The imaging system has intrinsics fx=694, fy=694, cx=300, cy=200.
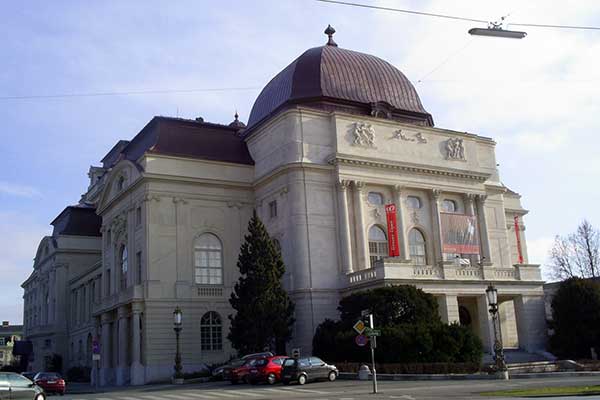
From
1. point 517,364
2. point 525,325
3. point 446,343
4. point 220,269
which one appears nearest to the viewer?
point 446,343

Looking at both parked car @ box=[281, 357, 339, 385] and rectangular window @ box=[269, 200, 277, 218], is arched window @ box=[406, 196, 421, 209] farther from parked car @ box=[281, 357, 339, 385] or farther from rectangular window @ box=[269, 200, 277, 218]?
parked car @ box=[281, 357, 339, 385]

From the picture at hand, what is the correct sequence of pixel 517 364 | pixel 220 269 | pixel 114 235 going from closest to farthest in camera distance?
pixel 517 364 → pixel 220 269 → pixel 114 235

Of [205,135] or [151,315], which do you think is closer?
[151,315]

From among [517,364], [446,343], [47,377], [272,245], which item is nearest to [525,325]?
[517,364]

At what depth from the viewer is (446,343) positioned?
3803 cm

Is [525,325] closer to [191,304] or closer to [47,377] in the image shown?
[191,304]

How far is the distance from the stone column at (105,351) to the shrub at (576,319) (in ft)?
105

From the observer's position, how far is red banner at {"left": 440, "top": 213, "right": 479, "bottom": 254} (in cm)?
5069

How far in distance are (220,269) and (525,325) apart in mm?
21433

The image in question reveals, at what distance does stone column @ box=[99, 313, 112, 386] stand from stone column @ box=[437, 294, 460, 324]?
2538 cm

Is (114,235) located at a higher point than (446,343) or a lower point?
higher

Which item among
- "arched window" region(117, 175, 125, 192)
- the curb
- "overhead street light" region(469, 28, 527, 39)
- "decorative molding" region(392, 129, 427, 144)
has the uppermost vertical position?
"decorative molding" region(392, 129, 427, 144)

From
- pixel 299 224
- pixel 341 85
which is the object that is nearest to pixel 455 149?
pixel 341 85

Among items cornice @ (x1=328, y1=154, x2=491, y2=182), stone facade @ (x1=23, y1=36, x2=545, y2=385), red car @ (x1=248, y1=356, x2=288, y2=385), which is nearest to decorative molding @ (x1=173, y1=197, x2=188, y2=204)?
stone facade @ (x1=23, y1=36, x2=545, y2=385)
